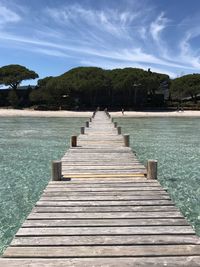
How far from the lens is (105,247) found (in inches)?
246

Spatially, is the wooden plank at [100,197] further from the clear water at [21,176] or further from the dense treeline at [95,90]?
the dense treeline at [95,90]

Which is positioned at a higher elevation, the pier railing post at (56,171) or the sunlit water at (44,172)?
the pier railing post at (56,171)

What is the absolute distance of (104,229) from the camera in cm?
705

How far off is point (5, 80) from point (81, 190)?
77.4m

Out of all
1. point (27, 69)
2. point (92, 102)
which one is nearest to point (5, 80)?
point (27, 69)

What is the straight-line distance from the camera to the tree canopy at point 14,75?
83650 mm

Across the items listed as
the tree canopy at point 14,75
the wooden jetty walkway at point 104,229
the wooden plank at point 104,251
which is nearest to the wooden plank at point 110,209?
the wooden jetty walkway at point 104,229

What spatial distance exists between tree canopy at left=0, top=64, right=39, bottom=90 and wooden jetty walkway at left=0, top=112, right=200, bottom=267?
248ft

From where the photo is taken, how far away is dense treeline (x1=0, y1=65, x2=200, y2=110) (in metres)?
76.2

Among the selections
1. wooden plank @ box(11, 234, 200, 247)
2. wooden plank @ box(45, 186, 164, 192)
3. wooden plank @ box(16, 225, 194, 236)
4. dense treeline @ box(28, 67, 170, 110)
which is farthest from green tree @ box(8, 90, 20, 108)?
wooden plank @ box(11, 234, 200, 247)

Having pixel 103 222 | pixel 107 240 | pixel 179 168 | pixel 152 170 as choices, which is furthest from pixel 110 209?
pixel 179 168

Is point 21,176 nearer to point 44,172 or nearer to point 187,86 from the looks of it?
point 44,172

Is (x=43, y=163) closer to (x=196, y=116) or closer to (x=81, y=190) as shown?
(x=81, y=190)

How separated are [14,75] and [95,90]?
2061cm
